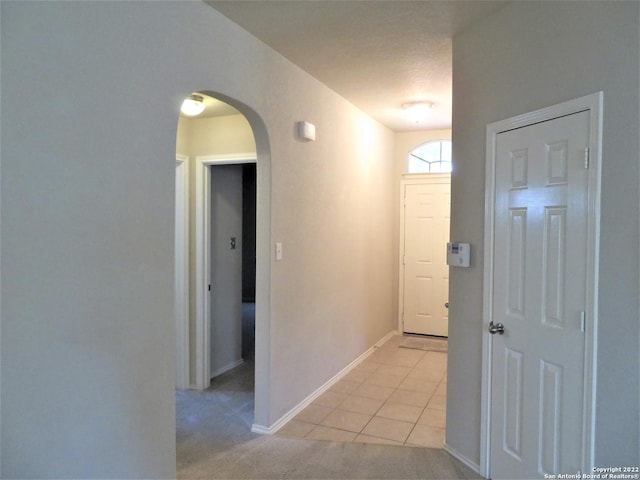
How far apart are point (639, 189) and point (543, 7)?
3.39 feet

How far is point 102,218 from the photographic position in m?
1.77

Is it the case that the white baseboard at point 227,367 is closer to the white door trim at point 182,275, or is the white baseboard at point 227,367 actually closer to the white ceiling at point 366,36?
the white door trim at point 182,275

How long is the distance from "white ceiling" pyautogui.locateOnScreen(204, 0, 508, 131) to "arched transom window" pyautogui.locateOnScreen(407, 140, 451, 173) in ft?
6.13

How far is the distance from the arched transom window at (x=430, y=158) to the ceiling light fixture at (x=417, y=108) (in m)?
1.04

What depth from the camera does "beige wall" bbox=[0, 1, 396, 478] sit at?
149 cm

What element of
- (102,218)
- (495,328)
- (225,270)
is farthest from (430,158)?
(102,218)

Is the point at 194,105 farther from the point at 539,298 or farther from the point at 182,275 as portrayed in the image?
the point at 539,298

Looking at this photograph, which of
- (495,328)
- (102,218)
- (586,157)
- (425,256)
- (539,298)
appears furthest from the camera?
(425,256)

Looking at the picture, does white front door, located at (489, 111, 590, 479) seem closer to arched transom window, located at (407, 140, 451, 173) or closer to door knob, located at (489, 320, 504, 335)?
door knob, located at (489, 320, 504, 335)

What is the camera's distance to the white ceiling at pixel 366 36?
2371mm

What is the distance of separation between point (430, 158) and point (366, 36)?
10.8 feet

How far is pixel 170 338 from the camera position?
215 centimetres

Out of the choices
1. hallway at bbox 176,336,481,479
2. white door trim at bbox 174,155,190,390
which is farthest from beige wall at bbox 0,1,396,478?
white door trim at bbox 174,155,190,390

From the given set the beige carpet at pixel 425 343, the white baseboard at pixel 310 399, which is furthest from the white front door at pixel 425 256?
the white baseboard at pixel 310 399
